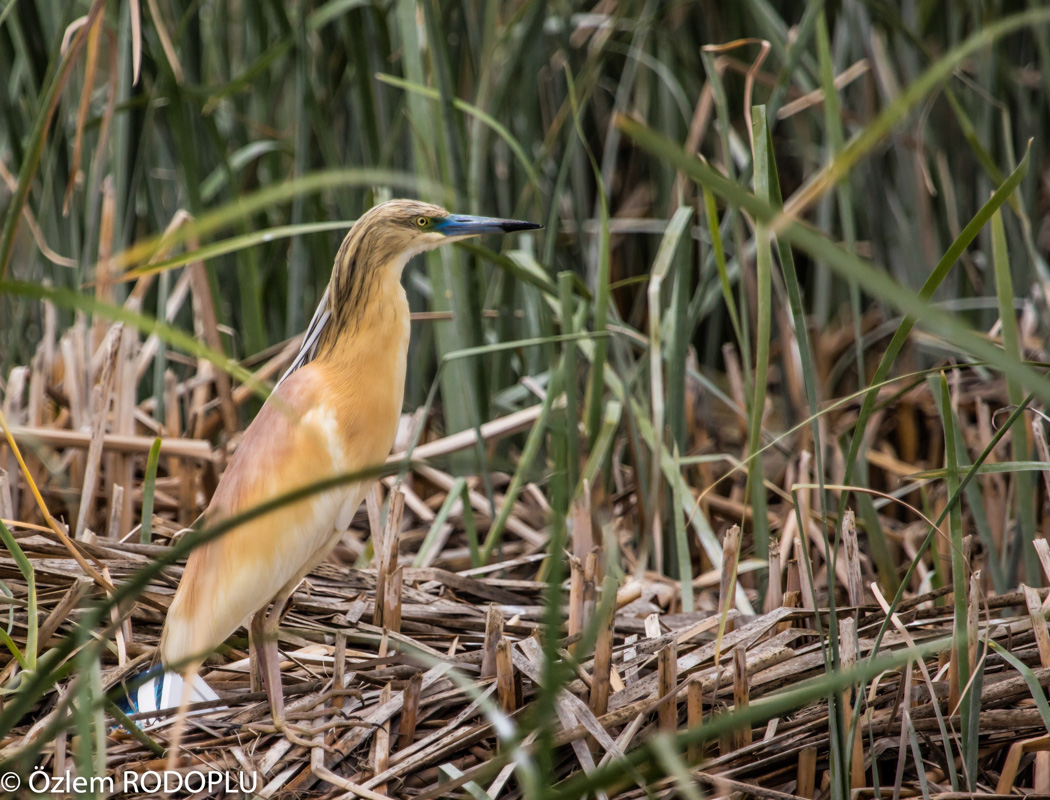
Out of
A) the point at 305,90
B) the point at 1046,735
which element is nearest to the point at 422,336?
the point at 305,90

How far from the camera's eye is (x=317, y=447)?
1.45m

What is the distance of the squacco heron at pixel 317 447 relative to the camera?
55.1 inches

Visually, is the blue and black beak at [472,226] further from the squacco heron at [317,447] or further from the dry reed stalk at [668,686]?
the dry reed stalk at [668,686]

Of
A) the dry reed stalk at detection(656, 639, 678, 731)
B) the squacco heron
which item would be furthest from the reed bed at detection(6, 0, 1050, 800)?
the squacco heron

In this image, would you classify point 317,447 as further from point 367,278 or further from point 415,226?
point 415,226

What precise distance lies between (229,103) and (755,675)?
2.02 m

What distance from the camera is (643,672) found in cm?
144

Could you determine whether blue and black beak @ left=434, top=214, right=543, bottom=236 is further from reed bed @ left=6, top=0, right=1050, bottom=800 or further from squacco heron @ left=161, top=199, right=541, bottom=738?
reed bed @ left=6, top=0, right=1050, bottom=800

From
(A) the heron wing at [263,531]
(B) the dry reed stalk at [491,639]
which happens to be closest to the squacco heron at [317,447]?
(A) the heron wing at [263,531]

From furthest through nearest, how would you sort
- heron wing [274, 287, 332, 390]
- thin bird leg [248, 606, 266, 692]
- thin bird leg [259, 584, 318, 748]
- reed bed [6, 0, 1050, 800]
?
heron wing [274, 287, 332, 390], thin bird leg [248, 606, 266, 692], thin bird leg [259, 584, 318, 748], reed bed [6, 0, 1050, 800]

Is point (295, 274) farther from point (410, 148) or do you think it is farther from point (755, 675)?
point (755, 675)

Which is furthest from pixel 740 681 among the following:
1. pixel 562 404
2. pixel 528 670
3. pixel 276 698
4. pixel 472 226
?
pixel 562 404

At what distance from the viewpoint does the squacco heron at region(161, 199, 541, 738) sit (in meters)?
1.40

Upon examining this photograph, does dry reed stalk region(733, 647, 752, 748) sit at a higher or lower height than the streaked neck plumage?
lower
